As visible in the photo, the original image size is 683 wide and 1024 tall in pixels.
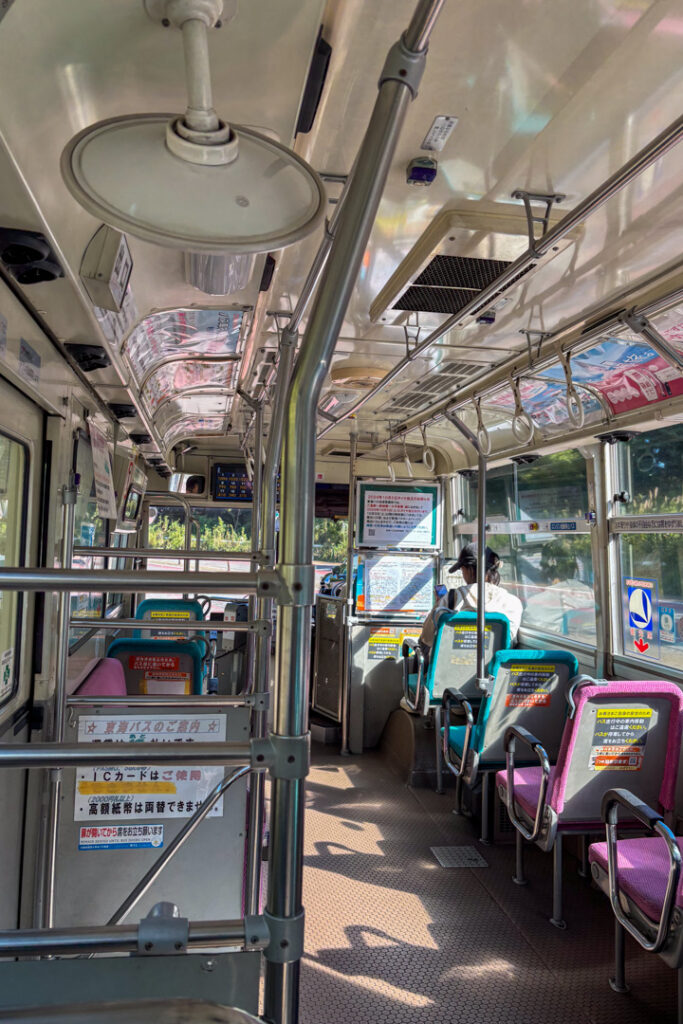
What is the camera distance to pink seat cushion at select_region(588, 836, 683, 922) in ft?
7.36

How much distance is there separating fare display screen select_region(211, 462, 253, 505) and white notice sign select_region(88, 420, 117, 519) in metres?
3.76

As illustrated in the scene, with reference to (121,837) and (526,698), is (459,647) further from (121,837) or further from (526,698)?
(121,837)

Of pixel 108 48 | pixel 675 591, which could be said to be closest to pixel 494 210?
pixel 108 48

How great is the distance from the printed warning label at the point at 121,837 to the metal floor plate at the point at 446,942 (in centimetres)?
92

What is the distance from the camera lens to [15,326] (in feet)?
6.68

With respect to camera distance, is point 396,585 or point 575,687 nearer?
point 575,687

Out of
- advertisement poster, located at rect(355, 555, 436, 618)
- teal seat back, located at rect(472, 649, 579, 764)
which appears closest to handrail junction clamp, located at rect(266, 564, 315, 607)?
teal seat back, located at rect(472, 649, 579, 764)

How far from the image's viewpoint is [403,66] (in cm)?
83

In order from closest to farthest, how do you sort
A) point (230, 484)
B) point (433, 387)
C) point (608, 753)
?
point (608, 753), point (433, 387), point (230, 484)

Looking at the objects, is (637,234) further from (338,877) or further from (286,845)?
(338,877)

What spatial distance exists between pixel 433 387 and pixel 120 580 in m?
3.70

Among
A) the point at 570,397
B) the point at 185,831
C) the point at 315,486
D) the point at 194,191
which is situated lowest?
the point at 185,831

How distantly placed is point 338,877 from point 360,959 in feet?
2.22

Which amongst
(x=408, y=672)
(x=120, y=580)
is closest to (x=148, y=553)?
(x=120, y=580)
